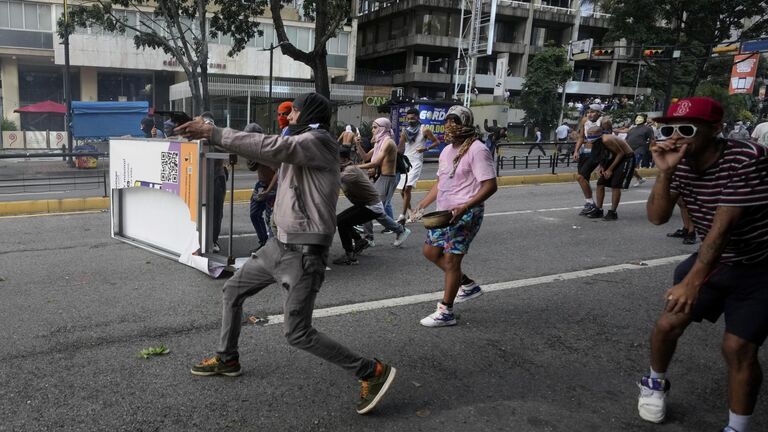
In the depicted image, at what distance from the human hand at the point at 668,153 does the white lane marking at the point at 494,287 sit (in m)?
2.74

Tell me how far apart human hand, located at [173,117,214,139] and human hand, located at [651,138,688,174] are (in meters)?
2.21

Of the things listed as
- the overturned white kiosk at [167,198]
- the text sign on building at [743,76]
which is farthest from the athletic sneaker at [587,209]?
the text sign on building at [743,76]

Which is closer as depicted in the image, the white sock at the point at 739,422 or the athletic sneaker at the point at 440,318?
the white sock at the point at 739,422

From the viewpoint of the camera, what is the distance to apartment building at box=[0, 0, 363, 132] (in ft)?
106

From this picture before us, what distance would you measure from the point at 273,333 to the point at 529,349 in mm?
1912

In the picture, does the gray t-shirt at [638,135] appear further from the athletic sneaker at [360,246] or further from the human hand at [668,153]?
the human hand at [668,153]

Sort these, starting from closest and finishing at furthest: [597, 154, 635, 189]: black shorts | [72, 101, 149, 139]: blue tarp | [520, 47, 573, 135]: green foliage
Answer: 1. [597, 154, 635, 189]: black shorts
2. [72, 101, 149, 139]: blue tarp
3. [520, 47, 573, 135]: green foliage

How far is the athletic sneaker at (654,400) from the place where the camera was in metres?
3.12

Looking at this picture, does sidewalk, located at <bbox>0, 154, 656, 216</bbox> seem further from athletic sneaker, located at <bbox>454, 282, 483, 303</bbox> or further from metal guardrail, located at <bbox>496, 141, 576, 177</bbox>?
metal guardrail, located at <bbox>496, 141, 576, 177</bbox>

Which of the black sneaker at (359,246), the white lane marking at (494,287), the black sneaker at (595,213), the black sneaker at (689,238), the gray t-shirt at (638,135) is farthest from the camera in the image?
the gray t-shirt at (638,135)

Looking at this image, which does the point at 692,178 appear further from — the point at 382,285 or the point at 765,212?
the point at 382,285

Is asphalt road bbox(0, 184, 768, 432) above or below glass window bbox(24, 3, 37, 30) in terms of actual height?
below

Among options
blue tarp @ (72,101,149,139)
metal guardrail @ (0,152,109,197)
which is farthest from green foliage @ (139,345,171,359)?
→ blue tarp @ (72,101,149,139)

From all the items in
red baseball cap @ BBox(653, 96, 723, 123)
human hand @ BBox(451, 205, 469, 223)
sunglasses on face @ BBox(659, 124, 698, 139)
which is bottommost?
human hand @ BBox(451, 205, 469, 223)
